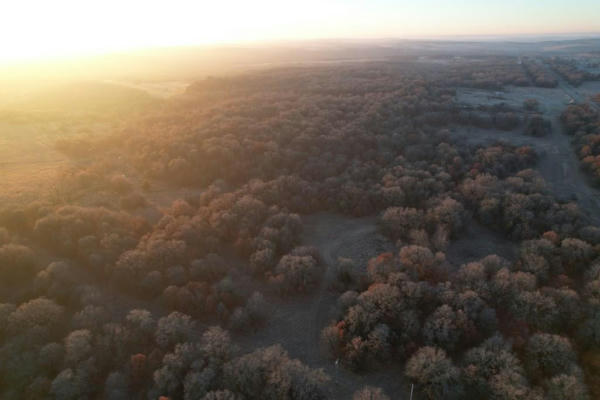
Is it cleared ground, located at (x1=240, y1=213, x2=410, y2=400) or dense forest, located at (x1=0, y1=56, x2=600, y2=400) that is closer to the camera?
dense forest, located at (x1=0, y1=56, x2=600, y2=400)

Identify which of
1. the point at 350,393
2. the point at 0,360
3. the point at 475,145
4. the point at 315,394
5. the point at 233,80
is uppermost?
the point at 233,80

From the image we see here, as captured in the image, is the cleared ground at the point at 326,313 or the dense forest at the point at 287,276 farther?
the cleared ground at the point at 326,313

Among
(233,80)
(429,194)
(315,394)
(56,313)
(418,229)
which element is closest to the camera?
(315,394)

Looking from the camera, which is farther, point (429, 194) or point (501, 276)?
point (429, 194)

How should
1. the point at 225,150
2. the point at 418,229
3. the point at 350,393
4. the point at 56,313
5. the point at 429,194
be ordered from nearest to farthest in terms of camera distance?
the point at 350,393 → the point at 56,313 → the point at 418,229 → the point at 429,194 → the point at 225,150

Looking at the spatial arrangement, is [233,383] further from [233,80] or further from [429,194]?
[233,80]

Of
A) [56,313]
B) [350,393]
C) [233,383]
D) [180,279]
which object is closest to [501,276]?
[350,393]

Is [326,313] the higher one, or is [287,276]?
[287,276]

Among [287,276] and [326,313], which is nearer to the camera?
[326,313]
